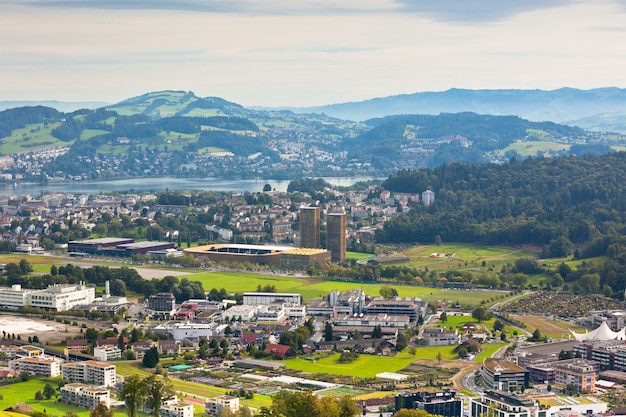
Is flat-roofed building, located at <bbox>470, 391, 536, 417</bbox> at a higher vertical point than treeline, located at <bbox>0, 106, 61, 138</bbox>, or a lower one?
lower

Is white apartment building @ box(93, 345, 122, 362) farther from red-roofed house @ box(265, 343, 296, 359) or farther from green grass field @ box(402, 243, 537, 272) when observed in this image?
green grass field @ box(402, 243, 537, 272)

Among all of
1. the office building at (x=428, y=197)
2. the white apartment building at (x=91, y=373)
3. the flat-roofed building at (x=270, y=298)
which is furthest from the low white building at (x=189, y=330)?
the office building at (x=428, y=197)

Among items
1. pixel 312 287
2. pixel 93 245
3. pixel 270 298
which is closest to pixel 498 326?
pixel 270 298

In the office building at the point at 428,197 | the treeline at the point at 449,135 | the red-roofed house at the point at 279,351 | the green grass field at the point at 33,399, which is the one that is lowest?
the green grass field at the point at 33,399

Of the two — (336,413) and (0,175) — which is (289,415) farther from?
(0,175)

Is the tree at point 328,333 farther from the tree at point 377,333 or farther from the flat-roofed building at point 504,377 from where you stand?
the flat-roofed building at point 504,377

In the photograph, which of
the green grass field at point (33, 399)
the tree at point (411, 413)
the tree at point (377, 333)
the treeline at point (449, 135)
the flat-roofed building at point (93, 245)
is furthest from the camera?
the treeline at point (449, 135)

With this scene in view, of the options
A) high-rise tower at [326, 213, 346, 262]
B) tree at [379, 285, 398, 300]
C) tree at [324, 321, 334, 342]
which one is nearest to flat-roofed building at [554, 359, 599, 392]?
tree at [324, 321, 334, 342]

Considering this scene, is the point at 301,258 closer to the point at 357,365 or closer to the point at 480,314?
the point at 480,314

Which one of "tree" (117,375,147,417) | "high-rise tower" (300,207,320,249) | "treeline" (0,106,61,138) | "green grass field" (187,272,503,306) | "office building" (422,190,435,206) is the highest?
"treeline" (0,106,61,138)
